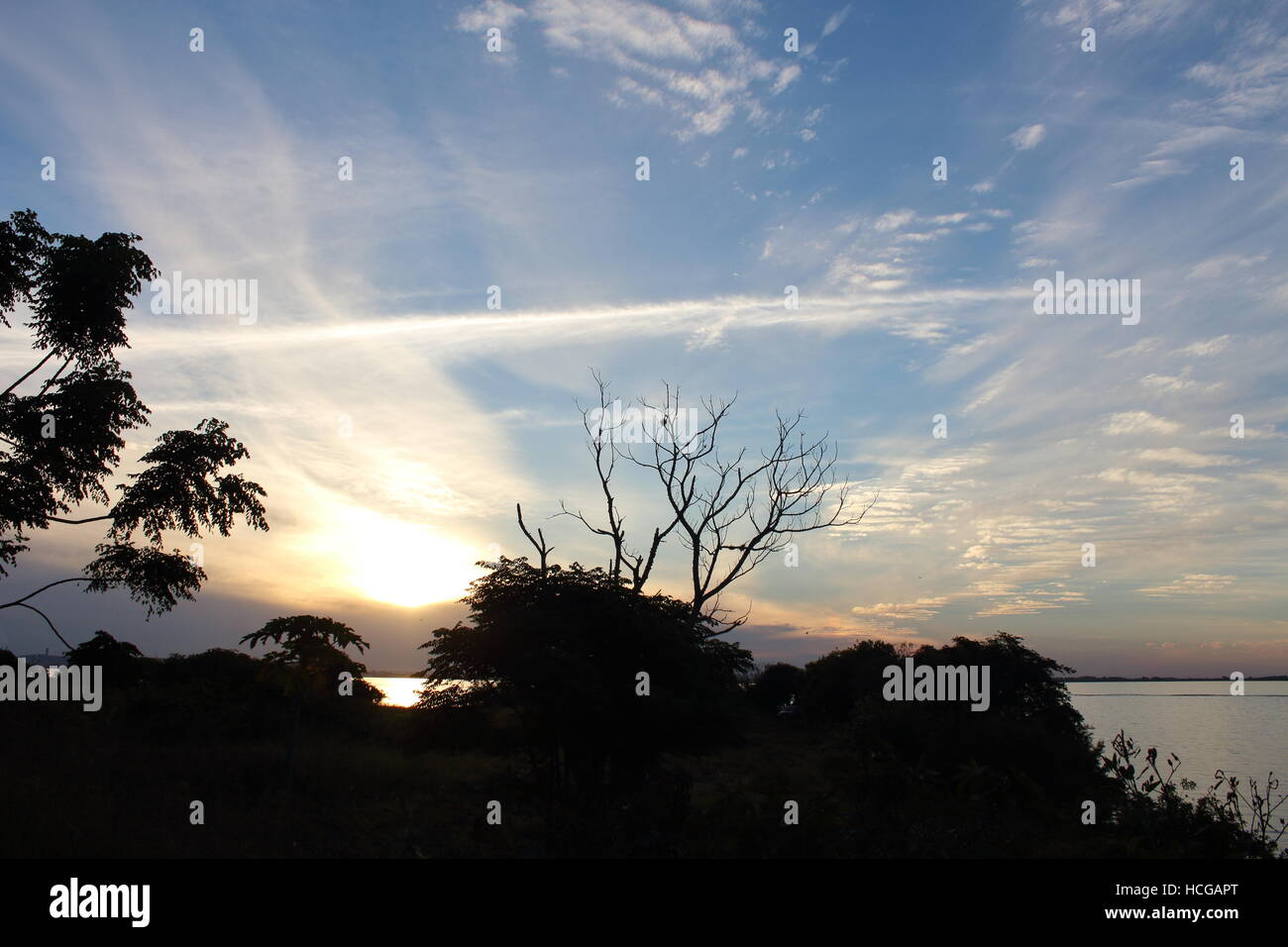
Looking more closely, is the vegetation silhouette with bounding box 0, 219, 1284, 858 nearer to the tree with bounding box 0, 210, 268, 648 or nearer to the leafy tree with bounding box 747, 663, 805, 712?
the tree with bounding box 0, 210, 268, 648

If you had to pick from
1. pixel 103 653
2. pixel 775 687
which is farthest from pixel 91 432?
pixel 775 687

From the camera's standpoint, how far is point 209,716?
885 inches

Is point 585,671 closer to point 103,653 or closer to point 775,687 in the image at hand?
point 103,653

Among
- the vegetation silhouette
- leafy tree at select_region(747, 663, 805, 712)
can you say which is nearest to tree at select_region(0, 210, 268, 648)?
the vegetation silhouette

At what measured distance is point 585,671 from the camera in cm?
1200

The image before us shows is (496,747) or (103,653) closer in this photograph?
(496,747)

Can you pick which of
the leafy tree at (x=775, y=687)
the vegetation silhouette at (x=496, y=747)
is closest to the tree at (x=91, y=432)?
the vegetation silhouette at (x=496, y=747)

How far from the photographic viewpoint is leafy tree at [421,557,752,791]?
1205cm

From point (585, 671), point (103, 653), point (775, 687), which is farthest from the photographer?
point (775, 687)

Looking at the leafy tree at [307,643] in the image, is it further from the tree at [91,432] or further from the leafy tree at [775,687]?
the leafy tree at [775,687]

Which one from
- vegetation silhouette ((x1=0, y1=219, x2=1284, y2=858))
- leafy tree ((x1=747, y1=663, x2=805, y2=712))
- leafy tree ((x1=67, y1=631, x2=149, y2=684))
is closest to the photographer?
vegetation silhouette ((x1=0, y1=219, x2=1284, y2=858))

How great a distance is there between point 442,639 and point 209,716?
14024 millimetres
